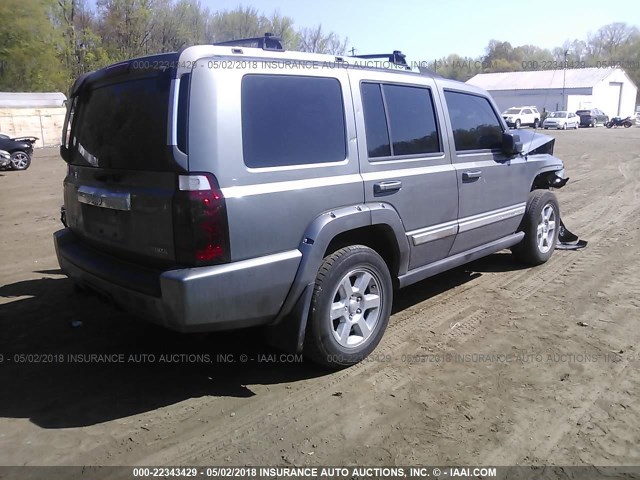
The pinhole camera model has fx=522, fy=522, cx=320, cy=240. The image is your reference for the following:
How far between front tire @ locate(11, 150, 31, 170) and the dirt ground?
1416cm

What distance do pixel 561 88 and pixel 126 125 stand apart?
69150mm

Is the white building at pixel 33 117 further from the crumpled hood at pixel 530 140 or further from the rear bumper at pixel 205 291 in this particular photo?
the rear bumper at pixel 205 291

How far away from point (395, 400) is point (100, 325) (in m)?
2.65

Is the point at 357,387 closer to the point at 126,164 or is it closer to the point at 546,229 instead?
the point at 126,164

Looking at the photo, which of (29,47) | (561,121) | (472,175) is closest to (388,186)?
(472,175)

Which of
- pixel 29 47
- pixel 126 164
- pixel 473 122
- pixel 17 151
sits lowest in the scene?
pixel 17 151

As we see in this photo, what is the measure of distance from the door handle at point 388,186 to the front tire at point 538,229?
2481 millimetres

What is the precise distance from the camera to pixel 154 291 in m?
3.04

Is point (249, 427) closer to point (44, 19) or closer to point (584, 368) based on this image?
point (584, 368)

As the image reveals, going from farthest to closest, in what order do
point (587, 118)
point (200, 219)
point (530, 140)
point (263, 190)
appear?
point (587, 118) < point (530, 140) < point (263, 190) < point (200, 219)

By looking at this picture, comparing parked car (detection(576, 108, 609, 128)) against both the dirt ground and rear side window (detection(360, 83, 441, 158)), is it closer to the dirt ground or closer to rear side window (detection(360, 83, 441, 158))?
the dirt ground

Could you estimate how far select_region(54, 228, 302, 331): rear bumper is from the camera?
292 centimetres

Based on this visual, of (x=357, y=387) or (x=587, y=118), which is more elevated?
(x=587, y=118)

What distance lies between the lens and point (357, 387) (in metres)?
3.51
